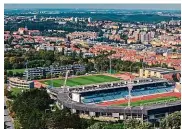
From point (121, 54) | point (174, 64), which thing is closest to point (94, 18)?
point (121, 54)

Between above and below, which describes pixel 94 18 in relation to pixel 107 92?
above

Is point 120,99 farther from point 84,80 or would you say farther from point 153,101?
point 84,80

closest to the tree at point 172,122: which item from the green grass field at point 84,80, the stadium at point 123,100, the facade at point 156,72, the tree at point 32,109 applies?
the stadium at point 123,100

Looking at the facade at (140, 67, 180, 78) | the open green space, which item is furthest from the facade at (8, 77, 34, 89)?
the facade at (140, 67, 180, 78)

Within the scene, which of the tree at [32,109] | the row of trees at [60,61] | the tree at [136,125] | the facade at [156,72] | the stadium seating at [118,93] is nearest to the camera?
the tree at [136,125]

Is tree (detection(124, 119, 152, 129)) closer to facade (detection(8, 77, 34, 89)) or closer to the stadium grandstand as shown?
the stadium grandstand

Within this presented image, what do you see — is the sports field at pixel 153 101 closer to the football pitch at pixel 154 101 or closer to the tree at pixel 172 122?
the football pitch at pixel 154 101

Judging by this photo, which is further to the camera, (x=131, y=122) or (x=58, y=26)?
(x=58, y=26)

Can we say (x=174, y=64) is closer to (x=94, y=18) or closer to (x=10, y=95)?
(x=10, y=95)
